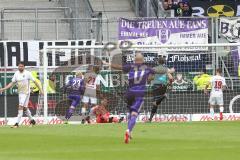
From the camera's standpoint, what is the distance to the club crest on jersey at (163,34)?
112 feet

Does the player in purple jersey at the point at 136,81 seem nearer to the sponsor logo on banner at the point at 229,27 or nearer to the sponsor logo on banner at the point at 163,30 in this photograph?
the sponsor logo on banner at the point at 163,30

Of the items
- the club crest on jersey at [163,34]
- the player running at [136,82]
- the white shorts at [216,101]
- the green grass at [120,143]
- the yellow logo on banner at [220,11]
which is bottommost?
the green grass at [120,143]

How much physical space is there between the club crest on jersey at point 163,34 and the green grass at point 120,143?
30.5ft

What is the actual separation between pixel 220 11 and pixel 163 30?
19.8 ft

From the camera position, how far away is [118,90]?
1251 inches

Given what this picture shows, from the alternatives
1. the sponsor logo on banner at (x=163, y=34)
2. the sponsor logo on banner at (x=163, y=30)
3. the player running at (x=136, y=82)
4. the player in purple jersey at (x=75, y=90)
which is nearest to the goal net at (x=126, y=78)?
the player in purple jersey at (x=75, y=90)

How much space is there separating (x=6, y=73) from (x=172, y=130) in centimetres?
1068

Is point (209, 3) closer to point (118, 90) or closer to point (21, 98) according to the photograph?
point (118, 90)

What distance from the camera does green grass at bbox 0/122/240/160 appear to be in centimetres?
1623

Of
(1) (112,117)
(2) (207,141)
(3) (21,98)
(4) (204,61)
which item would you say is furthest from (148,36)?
(2) (207,141)

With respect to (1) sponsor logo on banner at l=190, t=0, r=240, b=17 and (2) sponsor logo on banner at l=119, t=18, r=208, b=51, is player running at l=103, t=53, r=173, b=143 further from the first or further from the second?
(1) sponsor logo on banner at l=190, t=0, r=240, b=17

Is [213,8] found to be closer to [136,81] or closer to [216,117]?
[216,117]

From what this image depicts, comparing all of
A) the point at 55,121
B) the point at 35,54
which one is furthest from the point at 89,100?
the point at 35,54

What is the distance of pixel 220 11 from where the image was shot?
39219 mm
